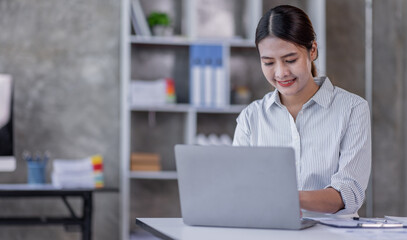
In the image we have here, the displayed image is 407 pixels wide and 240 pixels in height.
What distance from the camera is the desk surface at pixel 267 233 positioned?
1.43 m

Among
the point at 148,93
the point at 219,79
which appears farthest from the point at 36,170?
the point at 219,79

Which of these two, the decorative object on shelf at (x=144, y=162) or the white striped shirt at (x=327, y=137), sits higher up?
the white striped shirt at (x=327, y=137)

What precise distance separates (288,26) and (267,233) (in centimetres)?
83

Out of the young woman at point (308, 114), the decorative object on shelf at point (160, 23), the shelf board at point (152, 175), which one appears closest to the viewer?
the young woman at point (308, 114)

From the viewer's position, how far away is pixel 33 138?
446 cm

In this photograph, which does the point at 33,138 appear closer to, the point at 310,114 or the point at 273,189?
the point at 310,114

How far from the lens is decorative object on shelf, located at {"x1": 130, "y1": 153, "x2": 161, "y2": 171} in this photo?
4.20 m

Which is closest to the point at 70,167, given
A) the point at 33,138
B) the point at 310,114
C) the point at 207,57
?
the point at 33,138

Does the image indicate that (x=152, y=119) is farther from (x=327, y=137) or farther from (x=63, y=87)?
(x=327, y=137)

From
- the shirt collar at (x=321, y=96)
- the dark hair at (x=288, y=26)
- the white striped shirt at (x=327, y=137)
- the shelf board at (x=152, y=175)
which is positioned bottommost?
the shelf board at (x=152, y=175)

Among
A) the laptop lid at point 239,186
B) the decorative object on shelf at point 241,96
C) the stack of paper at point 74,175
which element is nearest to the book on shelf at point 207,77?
the decorative object on shelf at point 241,96

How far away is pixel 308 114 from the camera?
2.16 metres

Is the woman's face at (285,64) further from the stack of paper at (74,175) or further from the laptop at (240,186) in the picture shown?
the stack of paper at (74,175)

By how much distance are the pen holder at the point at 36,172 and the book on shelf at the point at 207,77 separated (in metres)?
1.06
